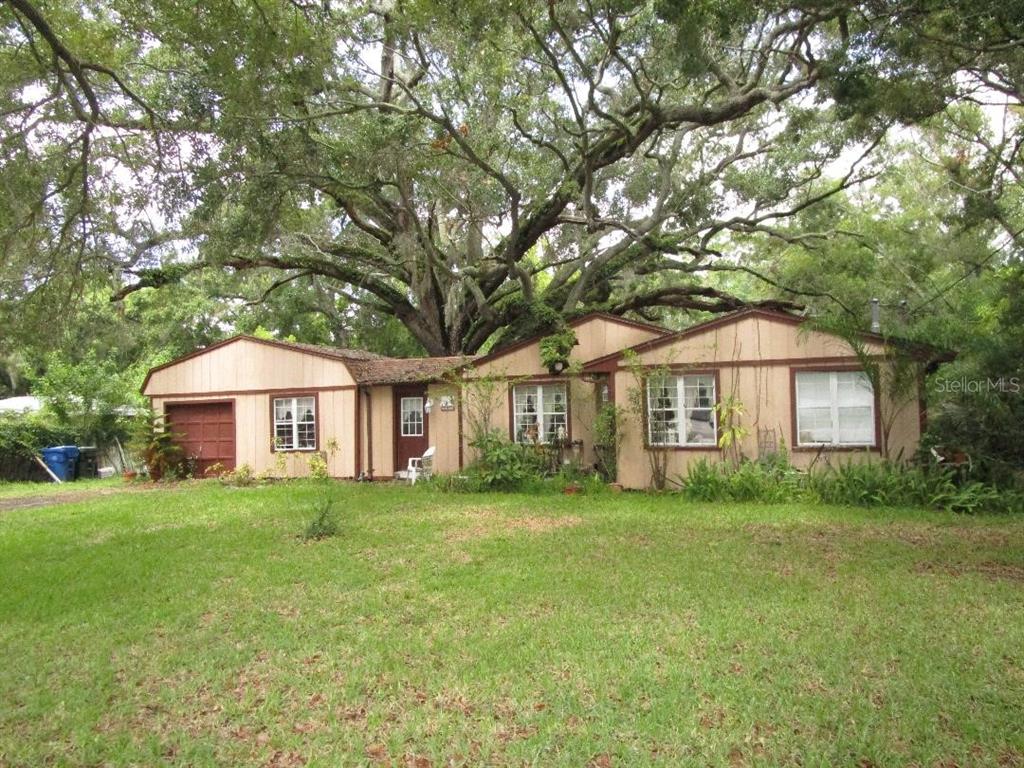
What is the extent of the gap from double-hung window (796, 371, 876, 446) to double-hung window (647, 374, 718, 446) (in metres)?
1.48

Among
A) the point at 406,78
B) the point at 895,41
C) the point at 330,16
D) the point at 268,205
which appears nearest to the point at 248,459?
the point at 268,205

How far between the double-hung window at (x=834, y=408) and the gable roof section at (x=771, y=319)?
0.80 metres

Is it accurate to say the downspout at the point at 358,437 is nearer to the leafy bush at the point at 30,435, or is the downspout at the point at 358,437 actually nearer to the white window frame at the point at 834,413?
the leafy bush at the point at 30,435

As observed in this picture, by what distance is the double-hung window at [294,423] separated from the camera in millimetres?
16188

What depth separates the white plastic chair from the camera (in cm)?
1481

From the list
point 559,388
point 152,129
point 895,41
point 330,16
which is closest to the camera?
point 895,41

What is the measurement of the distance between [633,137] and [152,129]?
331 inches

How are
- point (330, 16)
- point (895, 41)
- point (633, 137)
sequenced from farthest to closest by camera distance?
point (633, 137), point (330, 16), point (895, 41)

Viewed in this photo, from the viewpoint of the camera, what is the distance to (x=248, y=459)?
54.7 ft

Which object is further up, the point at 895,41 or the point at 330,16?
the point at 330,16

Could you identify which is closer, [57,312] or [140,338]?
[57,312]

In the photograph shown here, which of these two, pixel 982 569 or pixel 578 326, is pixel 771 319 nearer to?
pixel 578 326

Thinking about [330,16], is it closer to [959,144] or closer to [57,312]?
[57,312]

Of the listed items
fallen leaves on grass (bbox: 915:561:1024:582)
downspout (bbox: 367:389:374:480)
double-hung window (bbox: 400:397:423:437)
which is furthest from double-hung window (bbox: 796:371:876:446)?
downspout (bbox: 367:389:374:480)
